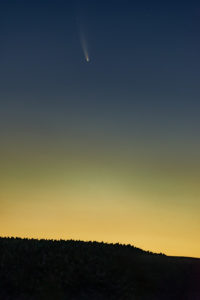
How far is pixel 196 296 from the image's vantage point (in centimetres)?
2847

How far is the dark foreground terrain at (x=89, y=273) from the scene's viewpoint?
92.9 ft

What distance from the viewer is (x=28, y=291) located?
28.2m

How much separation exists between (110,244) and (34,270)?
Answer: 7.16m

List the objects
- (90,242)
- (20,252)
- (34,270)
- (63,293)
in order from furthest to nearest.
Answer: (90,242) < (20,252) < (34,270) < (63,293)

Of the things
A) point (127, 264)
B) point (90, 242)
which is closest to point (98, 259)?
point (127, 264)

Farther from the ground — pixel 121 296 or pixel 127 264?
pixel 127 264

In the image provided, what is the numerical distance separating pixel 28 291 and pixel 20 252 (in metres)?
4.21

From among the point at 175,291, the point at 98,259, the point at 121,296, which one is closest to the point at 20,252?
the point at 98,259

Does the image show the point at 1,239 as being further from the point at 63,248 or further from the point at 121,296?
the point at 121,296

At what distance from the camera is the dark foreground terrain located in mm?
28328

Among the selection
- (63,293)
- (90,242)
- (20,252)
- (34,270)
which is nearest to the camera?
(63,293)

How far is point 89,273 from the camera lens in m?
29.7

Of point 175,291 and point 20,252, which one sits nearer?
point 175,291

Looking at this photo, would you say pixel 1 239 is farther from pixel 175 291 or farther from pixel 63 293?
pixel 175 291
